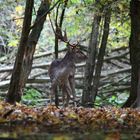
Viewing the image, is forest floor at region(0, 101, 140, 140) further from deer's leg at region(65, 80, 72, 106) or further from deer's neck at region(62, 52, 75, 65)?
deer's neck at region(62, 52, 75, 65)

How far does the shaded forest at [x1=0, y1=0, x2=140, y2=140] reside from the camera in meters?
6.24

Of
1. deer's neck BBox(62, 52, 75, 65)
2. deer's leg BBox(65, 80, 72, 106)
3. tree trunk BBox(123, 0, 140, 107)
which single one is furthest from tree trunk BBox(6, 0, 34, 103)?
deer's neck BBox(62, 52, 75, 65)

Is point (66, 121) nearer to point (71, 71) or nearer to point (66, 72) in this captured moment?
point (66, 72)

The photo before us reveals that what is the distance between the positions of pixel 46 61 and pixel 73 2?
8330 millimetres

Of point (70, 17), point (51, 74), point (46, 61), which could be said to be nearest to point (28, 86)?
point (46, 61)

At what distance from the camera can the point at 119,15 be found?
15.0m

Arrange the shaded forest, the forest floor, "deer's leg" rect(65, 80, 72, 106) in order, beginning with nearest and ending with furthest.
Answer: the forest floor
the shaded forest
"deer's leg" rect(65, 80, 72, 106)

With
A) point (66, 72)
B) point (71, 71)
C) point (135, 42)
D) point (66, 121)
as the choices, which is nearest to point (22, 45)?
point (66, 121)

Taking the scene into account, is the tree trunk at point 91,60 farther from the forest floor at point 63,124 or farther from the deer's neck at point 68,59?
the forest floor at point 63,124

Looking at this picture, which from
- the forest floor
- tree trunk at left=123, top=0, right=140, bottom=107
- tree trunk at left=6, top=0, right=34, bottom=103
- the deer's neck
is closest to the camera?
the forest floor

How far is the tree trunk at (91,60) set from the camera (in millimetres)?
14039

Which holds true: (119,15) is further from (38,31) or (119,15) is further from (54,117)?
(54,117)

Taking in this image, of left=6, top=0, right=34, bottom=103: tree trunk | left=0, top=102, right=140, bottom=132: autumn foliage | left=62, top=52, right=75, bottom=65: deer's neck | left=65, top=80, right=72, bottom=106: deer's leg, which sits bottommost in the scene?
left=65, top=80, right=72, bottom=106: deer's leg

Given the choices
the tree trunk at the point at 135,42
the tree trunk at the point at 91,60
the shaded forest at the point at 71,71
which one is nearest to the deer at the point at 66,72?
the shaded forest at the point at 71,71
